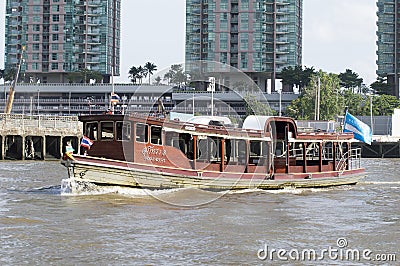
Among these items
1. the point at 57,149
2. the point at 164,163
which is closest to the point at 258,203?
the point at 164,163

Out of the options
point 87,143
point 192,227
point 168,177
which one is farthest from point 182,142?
point 192,227

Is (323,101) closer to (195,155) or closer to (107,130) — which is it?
(195,155)

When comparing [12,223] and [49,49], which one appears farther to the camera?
[49,49]

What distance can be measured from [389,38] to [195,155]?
347 feet

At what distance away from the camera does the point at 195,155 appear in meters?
27.2

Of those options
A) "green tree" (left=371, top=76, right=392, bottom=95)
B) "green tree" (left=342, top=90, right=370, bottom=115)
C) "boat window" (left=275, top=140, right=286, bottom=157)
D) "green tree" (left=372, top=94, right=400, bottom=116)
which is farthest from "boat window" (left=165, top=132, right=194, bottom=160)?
"green tree" (left=371, top=76, right=392, bottom=95)

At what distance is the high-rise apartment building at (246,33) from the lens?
118562 millimetres

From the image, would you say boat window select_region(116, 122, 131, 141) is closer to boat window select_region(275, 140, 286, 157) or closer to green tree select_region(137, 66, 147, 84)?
boat window select_region(275, 140, 286, 157)

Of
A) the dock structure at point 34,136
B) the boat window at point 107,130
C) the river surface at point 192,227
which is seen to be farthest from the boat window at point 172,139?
the dock structure at point 34,136

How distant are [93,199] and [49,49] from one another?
10788 centimetres

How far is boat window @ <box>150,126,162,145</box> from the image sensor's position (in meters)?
25.6

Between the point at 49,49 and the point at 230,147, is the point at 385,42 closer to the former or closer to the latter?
the point at 49,49

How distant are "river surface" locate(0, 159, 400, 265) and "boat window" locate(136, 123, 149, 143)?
6.45ft

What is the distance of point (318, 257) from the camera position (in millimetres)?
15750
